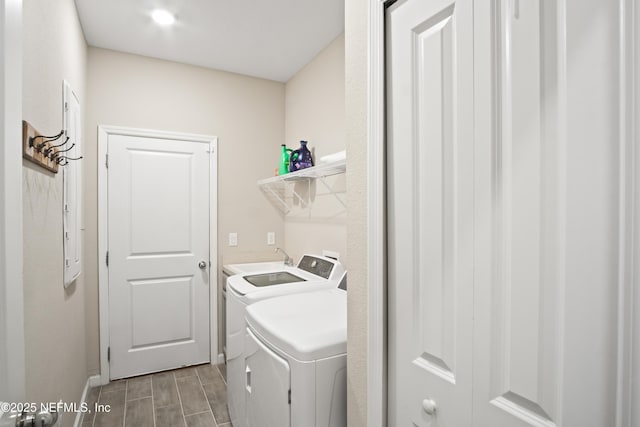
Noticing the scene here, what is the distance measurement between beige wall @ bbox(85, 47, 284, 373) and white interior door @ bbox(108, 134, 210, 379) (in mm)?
133

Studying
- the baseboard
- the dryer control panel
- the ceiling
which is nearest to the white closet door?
the dryer control panel

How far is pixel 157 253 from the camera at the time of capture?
2.81 metres

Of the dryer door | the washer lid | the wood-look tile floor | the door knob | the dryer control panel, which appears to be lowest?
the wood-look tile floor

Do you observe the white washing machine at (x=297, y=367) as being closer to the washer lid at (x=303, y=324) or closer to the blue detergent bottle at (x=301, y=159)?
the washer lid at (x=303, y=324)

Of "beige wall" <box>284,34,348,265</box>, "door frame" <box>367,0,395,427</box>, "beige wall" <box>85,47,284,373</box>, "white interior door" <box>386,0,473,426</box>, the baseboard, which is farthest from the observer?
"beige wall" <box>85,47,284,373</box>

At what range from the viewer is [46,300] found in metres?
1.36

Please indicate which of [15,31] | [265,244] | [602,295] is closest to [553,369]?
[602,295]

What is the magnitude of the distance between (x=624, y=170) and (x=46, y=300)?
1.85 meters

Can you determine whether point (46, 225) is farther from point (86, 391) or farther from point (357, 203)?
point (86, 391)

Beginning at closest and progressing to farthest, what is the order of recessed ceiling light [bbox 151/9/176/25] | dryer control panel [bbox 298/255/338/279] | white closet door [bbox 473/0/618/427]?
white closet door [bbox 473/0/618/427] → recessed ceiling light [bbox 151/9/176/25] → dryer control panel [bbox 298/255/338/279]

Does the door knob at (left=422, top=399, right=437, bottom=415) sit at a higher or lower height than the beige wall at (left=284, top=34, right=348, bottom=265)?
lower

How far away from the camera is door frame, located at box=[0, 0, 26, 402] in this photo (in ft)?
1.90

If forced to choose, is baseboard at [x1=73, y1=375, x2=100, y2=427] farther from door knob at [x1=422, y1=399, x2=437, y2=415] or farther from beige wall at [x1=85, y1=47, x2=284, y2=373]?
door knob at [x1=422, y1=399, x2=437, y2=415]

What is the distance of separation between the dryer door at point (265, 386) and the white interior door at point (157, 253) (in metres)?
1.53
